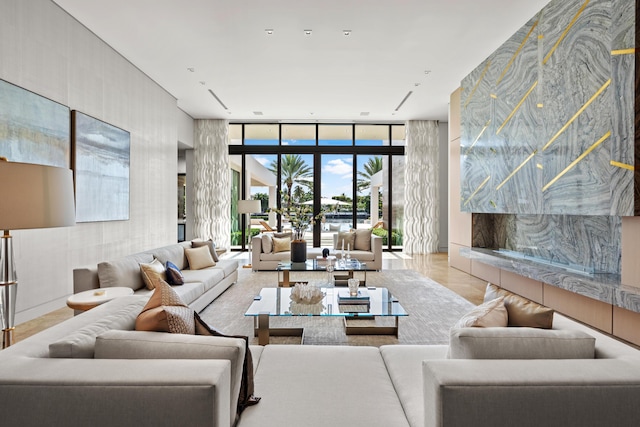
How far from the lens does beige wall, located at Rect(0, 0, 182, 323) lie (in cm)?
364

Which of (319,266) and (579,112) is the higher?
(579,112)

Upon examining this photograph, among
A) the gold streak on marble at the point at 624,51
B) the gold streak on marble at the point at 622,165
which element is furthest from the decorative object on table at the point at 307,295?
the gold streak on marble at the point at 624,51

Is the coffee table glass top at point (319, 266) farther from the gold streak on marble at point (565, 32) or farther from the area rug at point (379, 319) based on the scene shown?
the gold streak on marble at point (565, 32)

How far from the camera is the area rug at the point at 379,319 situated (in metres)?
3.21

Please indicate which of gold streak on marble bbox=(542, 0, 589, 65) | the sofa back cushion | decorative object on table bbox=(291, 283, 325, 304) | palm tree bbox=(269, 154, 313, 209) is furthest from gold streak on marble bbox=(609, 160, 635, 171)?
palm tree bbox=(269, 154, 313, 209)

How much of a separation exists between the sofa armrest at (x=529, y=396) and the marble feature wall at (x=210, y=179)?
27.8ft

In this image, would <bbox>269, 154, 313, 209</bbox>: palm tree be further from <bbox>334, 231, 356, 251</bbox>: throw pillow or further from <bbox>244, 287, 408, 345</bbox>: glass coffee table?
<bbox>244, 287, 408, 345</bbox>: glass coffee table

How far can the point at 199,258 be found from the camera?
4.78m

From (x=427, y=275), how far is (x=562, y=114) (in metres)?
3.24

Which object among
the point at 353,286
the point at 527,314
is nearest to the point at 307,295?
the point at 353,286

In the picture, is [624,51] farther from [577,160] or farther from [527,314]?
[527,314]

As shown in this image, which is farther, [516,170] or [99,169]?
[99,169]

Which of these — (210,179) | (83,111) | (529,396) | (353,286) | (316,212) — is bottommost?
(353,286)

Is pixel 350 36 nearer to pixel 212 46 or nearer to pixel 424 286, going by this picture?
pixel 212 46
